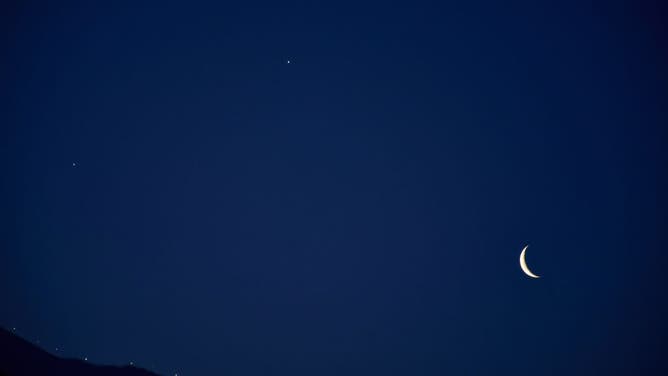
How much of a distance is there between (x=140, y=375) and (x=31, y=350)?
12.1 metres

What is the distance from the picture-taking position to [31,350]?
30.1 metres

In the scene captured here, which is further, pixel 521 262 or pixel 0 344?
pixel 0 344

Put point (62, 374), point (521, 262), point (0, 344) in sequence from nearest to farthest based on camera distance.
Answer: point (521, 262)
point (0, 344)
point (62, 374)

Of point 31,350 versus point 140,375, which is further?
point 140,375

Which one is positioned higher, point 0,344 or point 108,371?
point 108,371

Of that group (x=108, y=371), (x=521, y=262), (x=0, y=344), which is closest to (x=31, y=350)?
(x=0, y=344)

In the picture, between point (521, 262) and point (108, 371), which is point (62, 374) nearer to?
point (108, 371)

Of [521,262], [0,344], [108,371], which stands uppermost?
[521,262]

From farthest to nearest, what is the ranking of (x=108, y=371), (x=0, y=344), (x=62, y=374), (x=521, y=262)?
(x=108, y=371) → (x=62, y=374) → (x=0, y=344) → (x=521, y=262)

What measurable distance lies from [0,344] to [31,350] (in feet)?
6.51

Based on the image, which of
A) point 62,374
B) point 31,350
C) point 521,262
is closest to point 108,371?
point 62,374

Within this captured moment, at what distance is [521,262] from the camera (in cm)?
1977

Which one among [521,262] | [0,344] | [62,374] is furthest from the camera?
[62,374]

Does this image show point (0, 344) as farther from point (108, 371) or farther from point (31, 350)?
point (108, 371)
